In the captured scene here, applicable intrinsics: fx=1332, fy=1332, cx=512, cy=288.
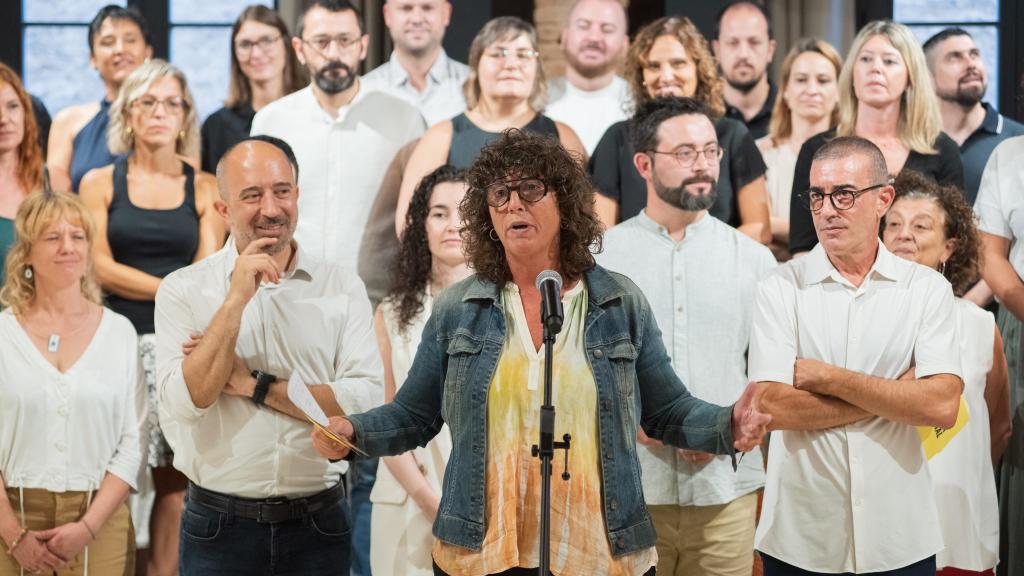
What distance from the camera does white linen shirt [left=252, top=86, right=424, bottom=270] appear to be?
4.95 meters

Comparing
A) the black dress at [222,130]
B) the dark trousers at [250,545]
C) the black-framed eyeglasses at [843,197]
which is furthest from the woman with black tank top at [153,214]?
the black-framed eyeglasses at [843,197]

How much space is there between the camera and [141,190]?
4.90m

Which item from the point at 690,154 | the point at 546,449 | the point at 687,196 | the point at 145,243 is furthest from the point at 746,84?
the point at 546,449

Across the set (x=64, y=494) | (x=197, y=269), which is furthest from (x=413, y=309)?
(x=64, y=494)

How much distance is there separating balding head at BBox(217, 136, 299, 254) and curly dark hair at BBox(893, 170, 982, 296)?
1.85 m

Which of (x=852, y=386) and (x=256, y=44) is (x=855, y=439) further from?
(x=256, y=44)

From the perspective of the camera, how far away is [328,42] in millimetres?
5051

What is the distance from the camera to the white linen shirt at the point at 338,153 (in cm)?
495

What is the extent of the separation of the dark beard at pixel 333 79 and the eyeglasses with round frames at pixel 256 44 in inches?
17.3

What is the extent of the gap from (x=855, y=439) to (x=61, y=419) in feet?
7.85

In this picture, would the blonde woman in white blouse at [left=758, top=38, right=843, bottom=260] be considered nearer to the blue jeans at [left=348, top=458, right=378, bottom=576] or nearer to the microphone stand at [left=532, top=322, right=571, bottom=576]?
the blue jeans at [left=348, top=458, right=378, bottom=576]

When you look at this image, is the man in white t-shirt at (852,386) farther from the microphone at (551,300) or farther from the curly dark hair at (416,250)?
the curly dark hair at (416,250)

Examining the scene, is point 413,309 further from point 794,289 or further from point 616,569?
point 616,569

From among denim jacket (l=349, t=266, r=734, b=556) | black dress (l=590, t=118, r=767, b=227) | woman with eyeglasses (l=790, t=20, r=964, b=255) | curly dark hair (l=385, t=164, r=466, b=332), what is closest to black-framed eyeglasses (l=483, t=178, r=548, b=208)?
denim jacket (l=349, t=266, r=734, b=556)
